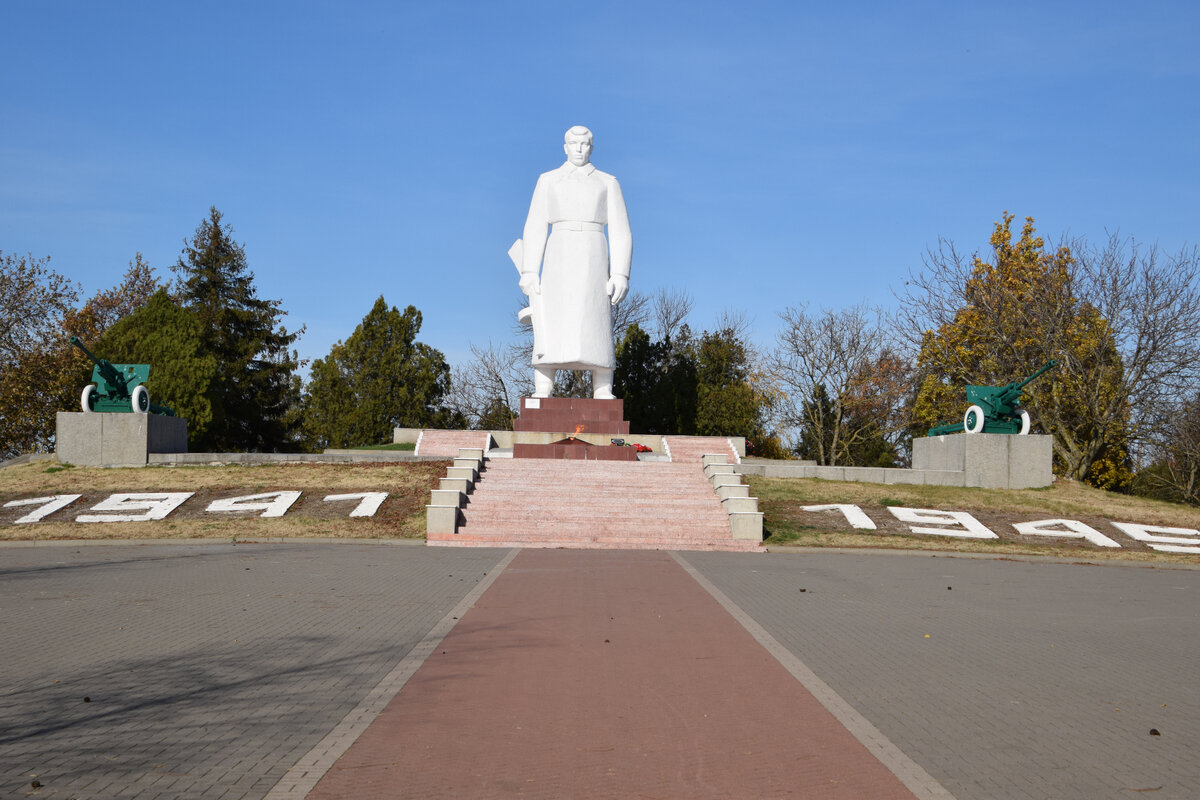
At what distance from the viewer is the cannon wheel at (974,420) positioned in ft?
73.8

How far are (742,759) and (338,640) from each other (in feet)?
12.9

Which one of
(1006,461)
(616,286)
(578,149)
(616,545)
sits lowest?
(616,545)

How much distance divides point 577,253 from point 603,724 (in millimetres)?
22854

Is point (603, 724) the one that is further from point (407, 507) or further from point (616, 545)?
point (407, 507)

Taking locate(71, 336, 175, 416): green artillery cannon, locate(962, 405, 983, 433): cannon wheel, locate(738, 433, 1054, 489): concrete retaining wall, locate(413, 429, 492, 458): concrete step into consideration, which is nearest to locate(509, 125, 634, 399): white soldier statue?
locate(413, 429, 492, 458): concrete step

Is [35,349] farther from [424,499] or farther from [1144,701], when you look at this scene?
[1144,701]

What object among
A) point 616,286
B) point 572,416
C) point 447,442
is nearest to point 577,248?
point 616,286

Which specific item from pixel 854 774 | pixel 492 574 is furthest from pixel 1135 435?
pixel 854 774

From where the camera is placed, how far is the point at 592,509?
58.4 feet

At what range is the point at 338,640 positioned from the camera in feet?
25.4

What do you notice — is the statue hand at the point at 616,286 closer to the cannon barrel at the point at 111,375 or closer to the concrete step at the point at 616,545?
the concrete step at the point at 616,545

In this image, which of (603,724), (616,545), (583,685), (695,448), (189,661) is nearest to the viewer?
(603,724)

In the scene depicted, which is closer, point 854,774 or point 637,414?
point 854,774

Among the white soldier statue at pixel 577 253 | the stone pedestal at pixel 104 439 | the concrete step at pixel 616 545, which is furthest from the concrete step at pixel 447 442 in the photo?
the concrete step at pixel 616 545
